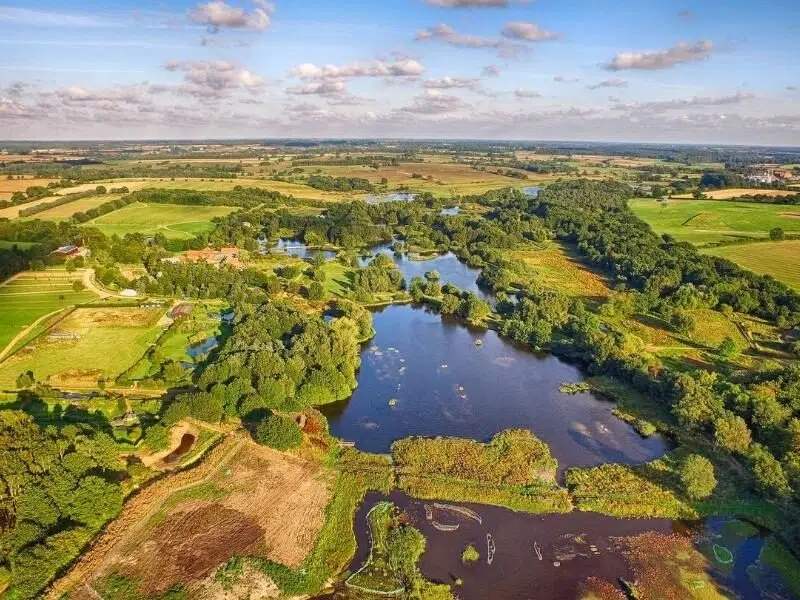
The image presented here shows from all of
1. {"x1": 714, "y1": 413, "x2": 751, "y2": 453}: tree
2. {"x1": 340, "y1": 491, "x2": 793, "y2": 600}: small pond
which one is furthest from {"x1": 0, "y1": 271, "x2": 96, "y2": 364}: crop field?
{"x1": 714, "y1": 413, "x2": 751, "y2": 453}: tree

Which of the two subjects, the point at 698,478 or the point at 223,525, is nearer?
the point at 223,525

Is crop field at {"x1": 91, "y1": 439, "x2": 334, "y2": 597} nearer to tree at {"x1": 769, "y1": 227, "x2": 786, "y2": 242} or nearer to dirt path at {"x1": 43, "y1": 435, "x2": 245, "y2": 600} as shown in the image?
dirt path at {"x1": 43, "y1": 435, "x2": 245, "y2": 600}

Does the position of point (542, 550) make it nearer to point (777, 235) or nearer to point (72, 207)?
Result: point (777, 235)

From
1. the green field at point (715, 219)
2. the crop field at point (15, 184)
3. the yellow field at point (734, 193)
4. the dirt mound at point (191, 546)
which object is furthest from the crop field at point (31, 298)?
the yellow field at point (734, 193)

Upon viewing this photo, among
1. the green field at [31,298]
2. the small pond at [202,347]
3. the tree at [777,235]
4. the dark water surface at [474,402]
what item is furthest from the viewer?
the tree at [777,235]

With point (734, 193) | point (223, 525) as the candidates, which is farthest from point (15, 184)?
point (734, 193)

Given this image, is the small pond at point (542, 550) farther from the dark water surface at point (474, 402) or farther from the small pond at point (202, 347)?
the small pond at point (202, 347)
